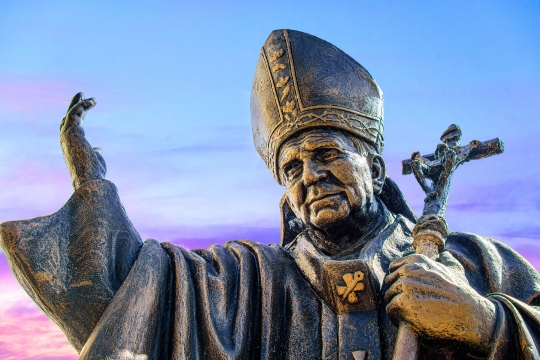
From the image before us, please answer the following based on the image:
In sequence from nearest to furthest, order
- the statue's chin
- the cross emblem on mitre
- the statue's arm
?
1. the statue's arm
2. the cross emblem on mitre
3. the statue's chin

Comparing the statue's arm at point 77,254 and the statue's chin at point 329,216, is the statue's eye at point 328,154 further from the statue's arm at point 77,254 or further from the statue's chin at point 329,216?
the statue's arm at point 77,254

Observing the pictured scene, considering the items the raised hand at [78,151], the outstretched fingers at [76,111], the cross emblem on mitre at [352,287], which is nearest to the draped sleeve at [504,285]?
the cross emblem on mitre at [352,287]

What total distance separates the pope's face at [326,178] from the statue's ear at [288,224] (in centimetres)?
58

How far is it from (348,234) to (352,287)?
78 centimetres

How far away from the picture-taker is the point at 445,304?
3.62m

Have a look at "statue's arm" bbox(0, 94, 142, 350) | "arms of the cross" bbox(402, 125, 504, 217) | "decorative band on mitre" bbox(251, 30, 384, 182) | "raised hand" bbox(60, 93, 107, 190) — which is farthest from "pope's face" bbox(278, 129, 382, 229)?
"raised hand" bbox(60, 93, 107, 190)

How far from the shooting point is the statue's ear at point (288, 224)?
17.8 ft

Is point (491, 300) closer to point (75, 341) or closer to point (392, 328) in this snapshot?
point (392, 328)

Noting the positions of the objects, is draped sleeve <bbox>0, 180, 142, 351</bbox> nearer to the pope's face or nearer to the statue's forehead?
the pope's face

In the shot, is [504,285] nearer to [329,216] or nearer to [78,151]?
[329,216]

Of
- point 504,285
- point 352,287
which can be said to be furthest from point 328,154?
point 504,285

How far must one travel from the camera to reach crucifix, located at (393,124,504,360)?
4230 millimetres

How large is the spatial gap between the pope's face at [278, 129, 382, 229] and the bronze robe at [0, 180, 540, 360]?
294 mm

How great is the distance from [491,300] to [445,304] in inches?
15.8
